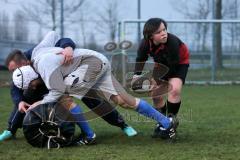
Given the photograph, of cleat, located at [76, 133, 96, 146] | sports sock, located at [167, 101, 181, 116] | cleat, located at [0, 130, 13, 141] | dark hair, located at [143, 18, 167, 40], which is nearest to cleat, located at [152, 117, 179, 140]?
sports sock, located at [167, 101, 181, 116]

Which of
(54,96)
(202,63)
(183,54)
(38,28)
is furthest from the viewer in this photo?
(38,28)

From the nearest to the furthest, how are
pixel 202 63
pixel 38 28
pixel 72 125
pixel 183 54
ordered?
1. pixel 72 125
2. pixel 183 54
3. pixel 202 63
4. pixel 38 28

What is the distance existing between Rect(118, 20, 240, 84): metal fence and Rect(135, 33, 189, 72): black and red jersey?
10.2 metres

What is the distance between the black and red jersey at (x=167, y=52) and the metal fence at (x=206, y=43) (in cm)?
1017

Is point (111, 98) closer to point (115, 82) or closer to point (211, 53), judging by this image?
point (115, 82)

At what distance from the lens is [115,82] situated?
598 centimetres

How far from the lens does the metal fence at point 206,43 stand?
16312 millimetres

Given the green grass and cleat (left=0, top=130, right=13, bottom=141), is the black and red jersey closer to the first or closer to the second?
the green grass

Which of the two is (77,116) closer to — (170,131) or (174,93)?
(170,131)

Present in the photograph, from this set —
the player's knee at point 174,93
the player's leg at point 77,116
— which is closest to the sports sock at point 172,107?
the player's knee at point 174,93

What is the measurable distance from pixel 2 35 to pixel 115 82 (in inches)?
585

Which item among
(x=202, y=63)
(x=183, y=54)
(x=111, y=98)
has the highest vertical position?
(x=183, y=54)

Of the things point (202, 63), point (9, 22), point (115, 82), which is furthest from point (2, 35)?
point (115, 82)

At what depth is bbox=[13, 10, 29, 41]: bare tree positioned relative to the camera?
19484 millimetres
